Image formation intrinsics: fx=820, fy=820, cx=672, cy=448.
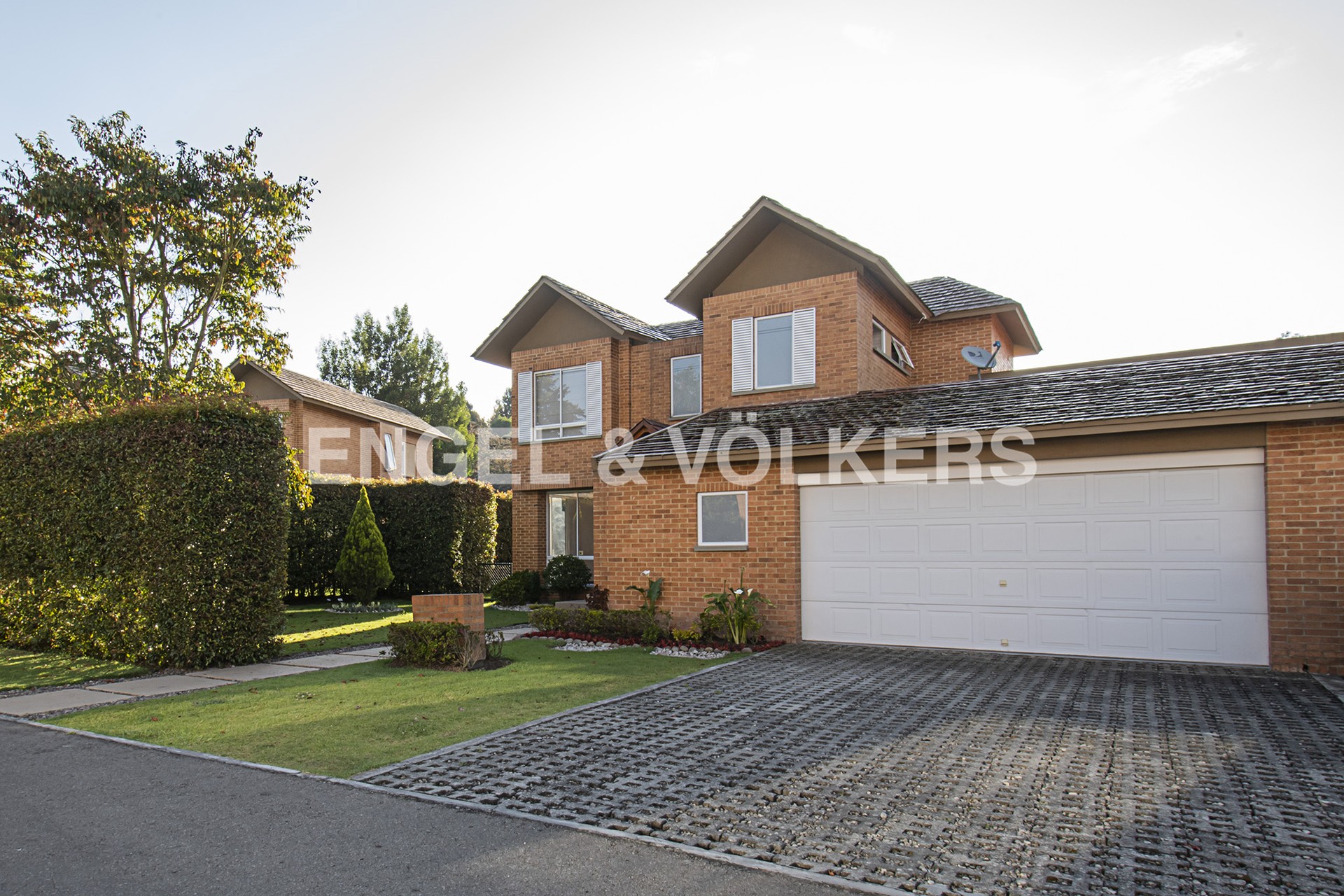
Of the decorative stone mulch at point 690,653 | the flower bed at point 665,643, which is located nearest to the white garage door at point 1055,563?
the flower bed at point 665,643

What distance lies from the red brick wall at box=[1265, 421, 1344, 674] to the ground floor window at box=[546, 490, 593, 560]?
14732 millimetres

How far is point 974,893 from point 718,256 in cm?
1357

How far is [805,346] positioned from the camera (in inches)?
619

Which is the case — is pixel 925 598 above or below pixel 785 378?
below

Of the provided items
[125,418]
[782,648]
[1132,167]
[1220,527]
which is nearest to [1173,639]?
[1220,527]

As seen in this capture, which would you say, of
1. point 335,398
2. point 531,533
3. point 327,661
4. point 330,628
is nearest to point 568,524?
point 531,533

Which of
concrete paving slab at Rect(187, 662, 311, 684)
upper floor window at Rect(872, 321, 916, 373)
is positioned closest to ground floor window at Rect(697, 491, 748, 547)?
upper floor window at Rect(872, 321, 916, 373)

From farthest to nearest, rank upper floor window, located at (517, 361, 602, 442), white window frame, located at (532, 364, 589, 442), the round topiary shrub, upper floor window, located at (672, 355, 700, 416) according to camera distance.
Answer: white window frame, located at (532, 364, 589, 442)
upper floor window, located at (517, 361, 602, 442)
upper floor window, located at (672, 355, 700, 416)
the round topiary shrub

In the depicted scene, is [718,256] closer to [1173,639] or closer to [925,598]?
[925,598]

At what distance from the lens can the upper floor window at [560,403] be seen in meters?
20.5

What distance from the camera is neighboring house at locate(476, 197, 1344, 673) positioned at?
9.86 m

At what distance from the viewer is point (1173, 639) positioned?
33.7ft

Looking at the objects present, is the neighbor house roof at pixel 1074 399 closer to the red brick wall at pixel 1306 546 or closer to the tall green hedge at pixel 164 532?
the red brick wall at pixel 1306 546

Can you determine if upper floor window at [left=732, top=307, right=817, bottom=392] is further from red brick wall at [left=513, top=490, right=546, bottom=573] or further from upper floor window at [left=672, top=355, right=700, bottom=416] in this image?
red brick wall at [left=513, top=490, right=546, bottom=573]
